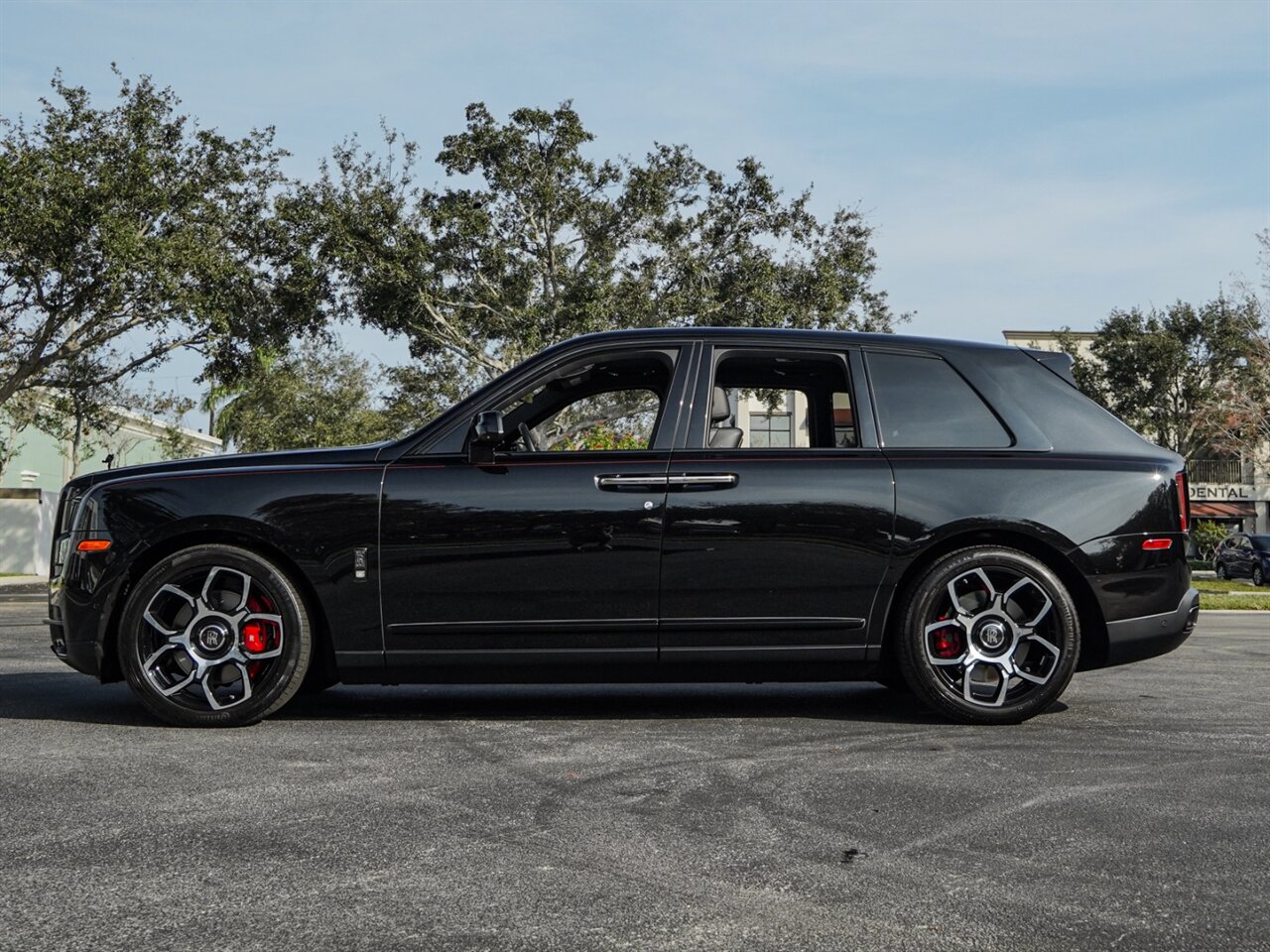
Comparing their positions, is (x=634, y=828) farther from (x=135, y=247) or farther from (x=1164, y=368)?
(x=1164, y=368)

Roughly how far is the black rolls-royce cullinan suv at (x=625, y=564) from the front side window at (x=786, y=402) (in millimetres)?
58

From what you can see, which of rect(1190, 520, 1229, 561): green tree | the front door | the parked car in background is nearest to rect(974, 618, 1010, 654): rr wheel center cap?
the front door

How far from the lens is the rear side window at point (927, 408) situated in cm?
578

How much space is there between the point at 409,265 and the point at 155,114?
594cm

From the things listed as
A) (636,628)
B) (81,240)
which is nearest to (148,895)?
(636,628)

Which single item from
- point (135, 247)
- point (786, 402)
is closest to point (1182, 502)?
point (786, 402)

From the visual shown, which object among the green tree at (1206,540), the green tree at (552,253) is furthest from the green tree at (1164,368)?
the green tree at (552,253)

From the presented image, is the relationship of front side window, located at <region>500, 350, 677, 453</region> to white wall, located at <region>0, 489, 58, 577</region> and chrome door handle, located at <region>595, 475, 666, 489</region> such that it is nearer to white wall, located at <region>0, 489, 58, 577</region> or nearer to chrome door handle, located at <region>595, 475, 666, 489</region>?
chrome door handle, located at <region>595, 475, 666, 489</region>

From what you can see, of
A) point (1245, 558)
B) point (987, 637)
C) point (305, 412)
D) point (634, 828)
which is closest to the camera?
point (634, 828)

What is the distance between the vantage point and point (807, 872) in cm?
331

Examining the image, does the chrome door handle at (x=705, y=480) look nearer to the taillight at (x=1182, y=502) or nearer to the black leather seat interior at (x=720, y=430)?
the black leather seat interior at (x=720, y=430)

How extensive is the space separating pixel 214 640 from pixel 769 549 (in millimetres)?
2403

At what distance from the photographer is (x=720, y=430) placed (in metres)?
5.70

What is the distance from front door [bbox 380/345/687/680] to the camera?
5410 millimetres
